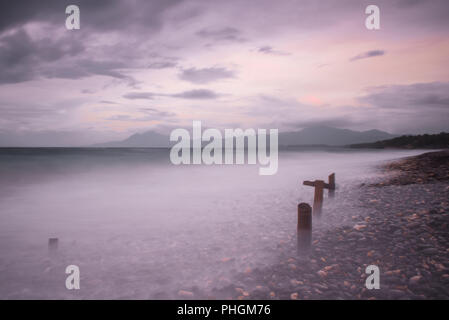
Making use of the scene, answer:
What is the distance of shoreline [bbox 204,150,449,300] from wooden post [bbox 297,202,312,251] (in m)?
0.34

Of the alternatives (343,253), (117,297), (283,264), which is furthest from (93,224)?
(343,253)

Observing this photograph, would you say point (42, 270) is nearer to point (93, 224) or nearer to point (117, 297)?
point (117, 297)

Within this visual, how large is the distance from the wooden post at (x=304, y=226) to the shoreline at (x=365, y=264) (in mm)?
345

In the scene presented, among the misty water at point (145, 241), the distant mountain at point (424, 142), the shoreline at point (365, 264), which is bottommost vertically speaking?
the misty water at point (145, 241)

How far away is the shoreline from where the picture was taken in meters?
5.79

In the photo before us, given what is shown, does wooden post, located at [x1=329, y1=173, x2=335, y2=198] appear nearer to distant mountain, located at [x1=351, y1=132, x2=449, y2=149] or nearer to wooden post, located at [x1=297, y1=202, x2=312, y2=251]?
wooden post, located at [x1=297, y1=202, x2=312, y2=251]

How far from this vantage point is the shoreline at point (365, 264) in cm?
579

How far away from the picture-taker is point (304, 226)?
770 cm

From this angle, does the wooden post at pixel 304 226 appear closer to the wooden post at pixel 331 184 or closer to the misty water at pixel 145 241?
the misty water at pixel 145 241

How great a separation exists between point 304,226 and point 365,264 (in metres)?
1.86

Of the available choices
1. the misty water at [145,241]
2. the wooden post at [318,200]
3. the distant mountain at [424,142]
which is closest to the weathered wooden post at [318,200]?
the wooden post at [318,200]
